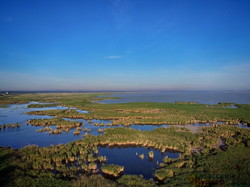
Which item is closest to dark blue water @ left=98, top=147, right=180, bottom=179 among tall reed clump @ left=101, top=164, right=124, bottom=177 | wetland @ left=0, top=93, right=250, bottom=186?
wetland @ left=0, top=93, right=250, bottom=186

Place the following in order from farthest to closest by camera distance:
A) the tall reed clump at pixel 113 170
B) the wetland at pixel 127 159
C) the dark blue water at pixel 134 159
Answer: the dark blue water at pixel 134 159
the tall reed clump at pixel 113 170
the wetland at pixel 127 159

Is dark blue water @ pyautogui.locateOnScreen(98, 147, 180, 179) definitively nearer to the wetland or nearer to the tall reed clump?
the wetland

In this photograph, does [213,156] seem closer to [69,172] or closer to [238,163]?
[238,163]

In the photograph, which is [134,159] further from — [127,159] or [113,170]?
[113,170]

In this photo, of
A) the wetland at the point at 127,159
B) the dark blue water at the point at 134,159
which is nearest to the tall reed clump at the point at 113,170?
the wetland at the point at 127,159

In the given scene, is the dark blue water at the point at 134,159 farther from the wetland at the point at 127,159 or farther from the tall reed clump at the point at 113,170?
the tall reed clump at the point at 113,170

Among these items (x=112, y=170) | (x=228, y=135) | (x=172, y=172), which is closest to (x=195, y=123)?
(x=228, y=135)

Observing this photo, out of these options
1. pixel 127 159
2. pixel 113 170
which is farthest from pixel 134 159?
pixel 113 170

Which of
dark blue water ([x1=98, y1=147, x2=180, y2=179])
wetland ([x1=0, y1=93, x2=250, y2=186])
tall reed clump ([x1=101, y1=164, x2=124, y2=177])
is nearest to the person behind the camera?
wetland ([x1=0, y1=93, x2=250, y2=186])

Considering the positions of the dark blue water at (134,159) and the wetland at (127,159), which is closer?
the wetland at (127,159)

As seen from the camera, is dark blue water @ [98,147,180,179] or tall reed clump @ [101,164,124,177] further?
dark blue water @ [98,147,180,179]
